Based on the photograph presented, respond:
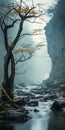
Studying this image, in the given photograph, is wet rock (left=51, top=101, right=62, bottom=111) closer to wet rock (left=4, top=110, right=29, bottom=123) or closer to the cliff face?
wet rock (left=4, top=110, right=29, bottom=123)

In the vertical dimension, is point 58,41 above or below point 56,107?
below

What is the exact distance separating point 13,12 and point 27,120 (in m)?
12.0

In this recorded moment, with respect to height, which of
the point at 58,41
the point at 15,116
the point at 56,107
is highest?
the point at 15,116

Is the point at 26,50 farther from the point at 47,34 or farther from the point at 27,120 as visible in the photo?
the point at 47,34

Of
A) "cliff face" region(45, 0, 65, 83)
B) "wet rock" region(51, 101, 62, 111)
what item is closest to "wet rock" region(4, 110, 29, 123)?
"wet rock" region(51, 101, 62, 111)

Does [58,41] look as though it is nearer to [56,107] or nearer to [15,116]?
[56,107]

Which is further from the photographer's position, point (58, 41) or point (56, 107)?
point (58, 41)

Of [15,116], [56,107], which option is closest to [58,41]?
[56,107]

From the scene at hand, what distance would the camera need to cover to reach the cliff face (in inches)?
2439

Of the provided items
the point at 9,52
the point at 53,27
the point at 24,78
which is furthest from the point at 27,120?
the point at 24,78

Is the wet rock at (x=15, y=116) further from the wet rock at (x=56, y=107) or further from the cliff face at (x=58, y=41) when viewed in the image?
the cliff face at (x=58, y=41)

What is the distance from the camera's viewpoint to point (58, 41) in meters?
66.5

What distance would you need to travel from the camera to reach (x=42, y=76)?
15175cm

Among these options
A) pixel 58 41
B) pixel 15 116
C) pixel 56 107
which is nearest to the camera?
pixel 15 116
